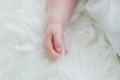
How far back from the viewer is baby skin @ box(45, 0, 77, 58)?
657mm

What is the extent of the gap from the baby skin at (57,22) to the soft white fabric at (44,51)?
0.6 inches

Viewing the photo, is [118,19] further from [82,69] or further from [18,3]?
[18,3]

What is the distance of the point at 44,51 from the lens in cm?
66

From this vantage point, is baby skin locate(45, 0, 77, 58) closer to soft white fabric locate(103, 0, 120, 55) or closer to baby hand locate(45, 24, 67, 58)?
baby hand locate(45, 24, 67, 58)

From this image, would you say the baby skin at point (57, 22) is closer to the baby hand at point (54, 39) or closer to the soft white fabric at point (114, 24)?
the baby hand at point (54, 39)

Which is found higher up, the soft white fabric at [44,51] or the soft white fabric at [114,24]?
the soft white fabric at [114,24]

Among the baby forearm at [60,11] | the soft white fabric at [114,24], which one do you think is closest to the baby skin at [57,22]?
the baby forearm at [60,11]

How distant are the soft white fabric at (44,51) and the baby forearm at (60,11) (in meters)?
0.02

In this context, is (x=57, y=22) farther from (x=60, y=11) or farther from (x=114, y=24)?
(x=114, y=24)

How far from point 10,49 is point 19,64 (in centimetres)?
5

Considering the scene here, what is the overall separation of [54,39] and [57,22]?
5cm

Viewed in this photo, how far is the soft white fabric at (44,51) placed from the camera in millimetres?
632

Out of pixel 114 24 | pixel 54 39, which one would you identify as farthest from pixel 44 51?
pixel 114 24

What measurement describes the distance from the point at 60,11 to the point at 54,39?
9cm
